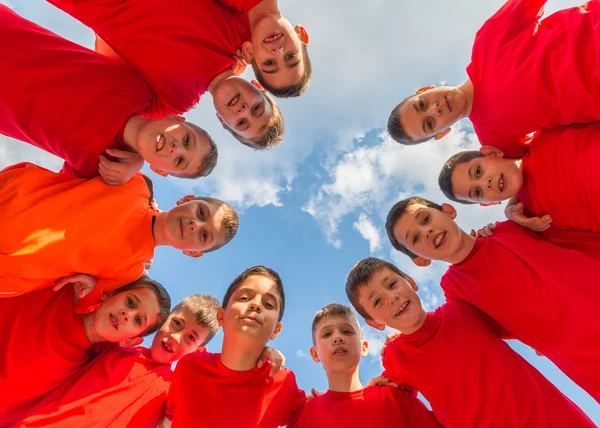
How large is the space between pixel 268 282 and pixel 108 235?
1350 mm

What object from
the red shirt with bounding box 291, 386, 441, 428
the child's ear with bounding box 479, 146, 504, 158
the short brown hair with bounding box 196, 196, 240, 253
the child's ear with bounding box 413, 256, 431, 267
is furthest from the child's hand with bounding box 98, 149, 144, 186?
the child's ear with bounding box 479, 146, 504, 158

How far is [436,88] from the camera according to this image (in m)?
3.60

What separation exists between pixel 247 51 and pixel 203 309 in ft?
7.95

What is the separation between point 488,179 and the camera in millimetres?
3346

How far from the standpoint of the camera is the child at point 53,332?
10.3 ft

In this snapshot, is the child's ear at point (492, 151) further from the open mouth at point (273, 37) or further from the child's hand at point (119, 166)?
the child's hand at point (119, 166)

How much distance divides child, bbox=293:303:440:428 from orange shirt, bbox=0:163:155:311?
1.75 meters

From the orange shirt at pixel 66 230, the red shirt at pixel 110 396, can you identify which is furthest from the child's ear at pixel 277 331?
the orange shirt at pixel 66 230

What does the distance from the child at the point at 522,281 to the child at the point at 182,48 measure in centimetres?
181

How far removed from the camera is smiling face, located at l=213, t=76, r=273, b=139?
3398 millimetres

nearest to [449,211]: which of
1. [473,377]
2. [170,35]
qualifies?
[473,377]

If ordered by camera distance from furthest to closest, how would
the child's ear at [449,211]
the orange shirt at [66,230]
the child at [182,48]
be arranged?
1. the child's ear at [449,211]
2. the child at [182,48]
3. the orange shirt at [66,230]

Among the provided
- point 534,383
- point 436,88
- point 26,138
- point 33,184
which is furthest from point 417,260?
point 26,138

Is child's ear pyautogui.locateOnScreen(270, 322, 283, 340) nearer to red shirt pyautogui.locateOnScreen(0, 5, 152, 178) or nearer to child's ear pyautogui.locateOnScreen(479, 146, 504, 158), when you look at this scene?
red shirt pyautogui.locateOnScreen(0, 5, 152, 178)
